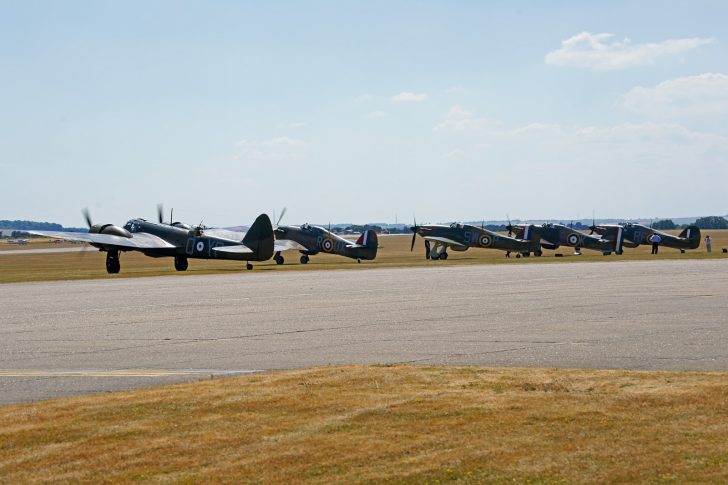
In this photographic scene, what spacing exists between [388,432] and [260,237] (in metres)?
47.0

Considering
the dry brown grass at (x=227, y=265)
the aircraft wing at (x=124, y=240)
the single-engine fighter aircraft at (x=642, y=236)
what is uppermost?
the single-engine fighter aircraft at (x=642, y=236)

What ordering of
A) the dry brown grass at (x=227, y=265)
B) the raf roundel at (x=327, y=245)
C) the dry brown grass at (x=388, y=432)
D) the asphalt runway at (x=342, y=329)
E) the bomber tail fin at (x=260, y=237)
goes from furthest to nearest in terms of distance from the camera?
the raf roundel at (x=327, y=245) < the bomber tail fin at (x=260, y=237) < the dry brown grass at (x=227, y=265) < the asphalt runway at (x=342, y=329) < the dry brown grass at (x=388, y=432)

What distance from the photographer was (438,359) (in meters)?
15.3

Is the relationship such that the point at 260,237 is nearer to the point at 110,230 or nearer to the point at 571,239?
the point at 110,230

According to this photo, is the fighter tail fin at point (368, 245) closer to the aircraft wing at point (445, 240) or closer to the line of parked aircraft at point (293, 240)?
the line of parked aircraft at point (293, 240)

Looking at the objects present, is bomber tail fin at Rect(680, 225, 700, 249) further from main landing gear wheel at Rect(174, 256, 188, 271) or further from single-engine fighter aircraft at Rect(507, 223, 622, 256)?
main landing gear wheel at Rect(174, 256, 188, 271)

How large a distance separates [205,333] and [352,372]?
7838mm

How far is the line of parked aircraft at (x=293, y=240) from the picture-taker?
5581cm

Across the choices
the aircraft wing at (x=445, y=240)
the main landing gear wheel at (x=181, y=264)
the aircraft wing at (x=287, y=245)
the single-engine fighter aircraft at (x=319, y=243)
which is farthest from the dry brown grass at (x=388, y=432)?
the aircraft wing at (x=445, y=240)

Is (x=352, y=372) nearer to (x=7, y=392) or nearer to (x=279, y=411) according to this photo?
(x=279, y=411)

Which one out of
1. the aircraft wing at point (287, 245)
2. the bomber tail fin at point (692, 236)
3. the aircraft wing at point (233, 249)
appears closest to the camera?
the aircraft wing at point (233, 249)

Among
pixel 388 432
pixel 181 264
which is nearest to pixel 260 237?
pixel 181 264

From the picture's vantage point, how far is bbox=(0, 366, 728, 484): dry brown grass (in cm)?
788

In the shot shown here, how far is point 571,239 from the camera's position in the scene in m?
91.4
